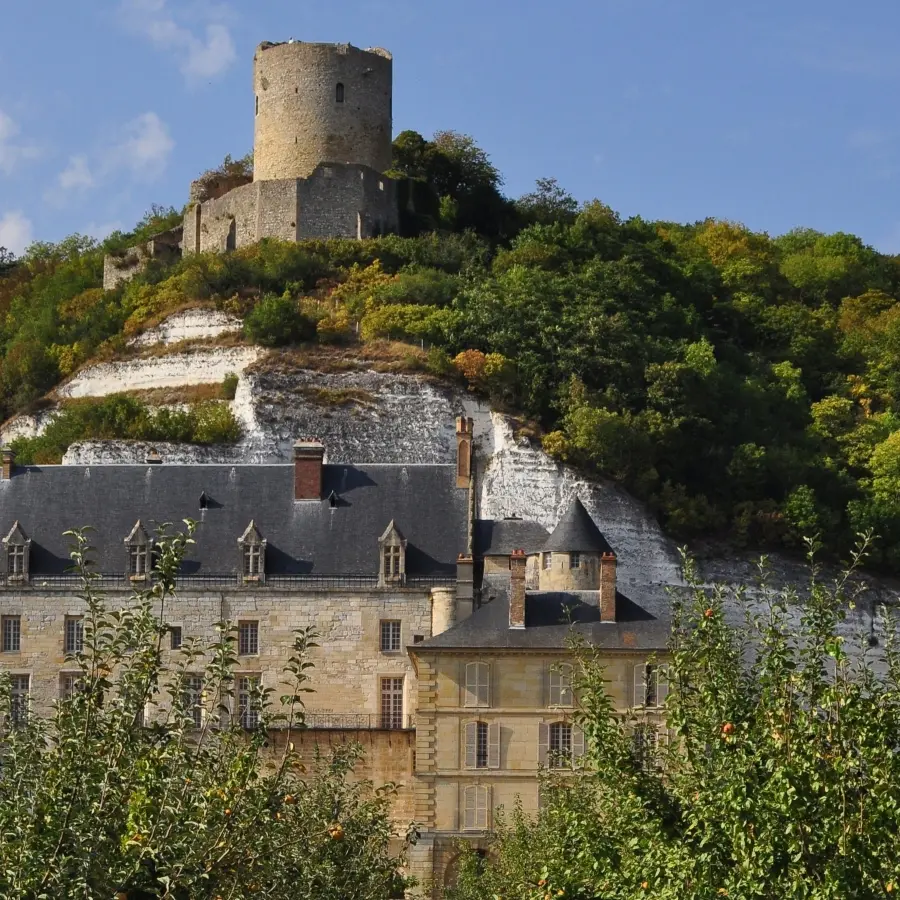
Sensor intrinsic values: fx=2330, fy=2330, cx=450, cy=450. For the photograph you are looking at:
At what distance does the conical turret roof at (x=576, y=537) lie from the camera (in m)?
43.8

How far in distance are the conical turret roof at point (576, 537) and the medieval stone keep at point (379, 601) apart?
42 mm

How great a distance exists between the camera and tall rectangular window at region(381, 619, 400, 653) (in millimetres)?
45156

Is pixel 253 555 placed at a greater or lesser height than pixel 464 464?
lesser

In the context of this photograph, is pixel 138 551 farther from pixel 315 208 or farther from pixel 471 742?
pixel 315 208

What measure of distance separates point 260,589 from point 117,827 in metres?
26.8

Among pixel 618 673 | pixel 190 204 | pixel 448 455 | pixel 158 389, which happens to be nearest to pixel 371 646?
pixel 618 673

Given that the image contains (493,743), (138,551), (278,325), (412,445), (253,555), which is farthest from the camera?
(278,325)

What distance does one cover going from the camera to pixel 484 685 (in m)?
41.3

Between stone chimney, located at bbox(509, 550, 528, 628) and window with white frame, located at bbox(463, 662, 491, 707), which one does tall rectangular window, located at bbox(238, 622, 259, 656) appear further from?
stone chimney, located at bbox(509, 550, 528, 628)

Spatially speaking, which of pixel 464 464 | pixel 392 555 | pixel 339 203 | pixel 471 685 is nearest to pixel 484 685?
pixel 471 685

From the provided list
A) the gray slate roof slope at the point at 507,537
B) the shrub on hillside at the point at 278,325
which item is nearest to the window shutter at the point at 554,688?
the gray slate roof slope at the point at 507,537

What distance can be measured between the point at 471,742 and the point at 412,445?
17643 mm

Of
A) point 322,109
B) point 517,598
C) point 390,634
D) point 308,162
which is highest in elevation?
point 322,109

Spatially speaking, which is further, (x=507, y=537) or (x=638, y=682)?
(x=507, y=537)
